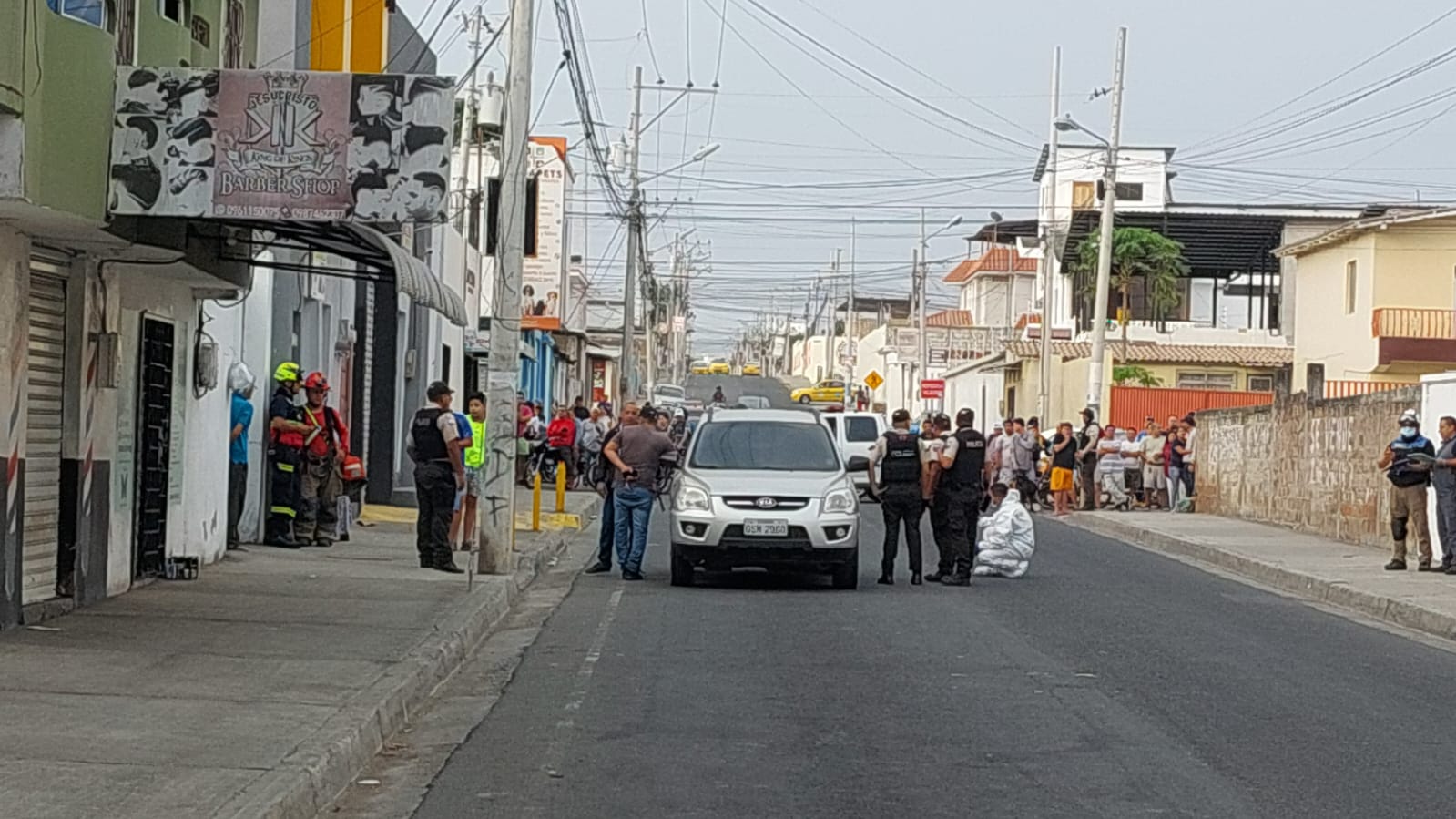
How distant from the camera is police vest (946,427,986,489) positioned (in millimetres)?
20016

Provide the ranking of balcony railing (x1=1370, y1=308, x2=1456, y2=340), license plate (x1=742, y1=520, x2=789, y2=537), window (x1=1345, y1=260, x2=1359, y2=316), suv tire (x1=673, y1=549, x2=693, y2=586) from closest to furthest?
license plate (x1=742, y1=520, x2=789, y2=537) < suv tire (x1=673, y1=549, x2=693, y2=586) < balcony railing (x1=1370, y1=308, x2=1456, y2=340) < window (x1=1345, y1=260, x2=1359, y2=316)

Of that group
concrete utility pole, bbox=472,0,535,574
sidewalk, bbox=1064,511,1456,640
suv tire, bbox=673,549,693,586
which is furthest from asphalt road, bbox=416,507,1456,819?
concrete utility pole, bbox=472,0,535,574

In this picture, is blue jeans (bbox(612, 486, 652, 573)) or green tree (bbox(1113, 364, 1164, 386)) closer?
blue jeans (bbox(612, 486, 652, 573))

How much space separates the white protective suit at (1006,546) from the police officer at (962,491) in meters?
1.25

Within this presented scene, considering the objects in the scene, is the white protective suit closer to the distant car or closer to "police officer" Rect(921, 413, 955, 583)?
"police officer" Rect(921, 413, 955, 583)

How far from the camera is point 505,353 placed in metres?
19.1

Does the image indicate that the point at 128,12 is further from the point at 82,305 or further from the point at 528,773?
the point at 528,773

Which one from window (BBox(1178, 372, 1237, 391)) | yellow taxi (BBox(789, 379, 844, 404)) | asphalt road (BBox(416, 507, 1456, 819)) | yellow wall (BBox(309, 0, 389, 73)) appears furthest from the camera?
yellow taxi (BBox(789, 379, 844, 404))

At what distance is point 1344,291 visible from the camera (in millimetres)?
45594

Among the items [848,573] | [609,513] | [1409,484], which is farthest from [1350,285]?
[848,573]

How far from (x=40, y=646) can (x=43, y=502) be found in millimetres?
2158

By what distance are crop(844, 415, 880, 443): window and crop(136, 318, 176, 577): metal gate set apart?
25.3 m

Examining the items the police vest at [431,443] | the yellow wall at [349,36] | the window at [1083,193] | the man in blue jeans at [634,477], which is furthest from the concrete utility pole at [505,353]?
the window at [1083,193]

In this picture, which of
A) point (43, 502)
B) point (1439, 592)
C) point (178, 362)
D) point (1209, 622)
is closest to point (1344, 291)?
point (1439, 592)
